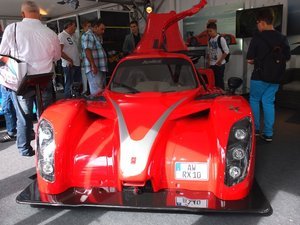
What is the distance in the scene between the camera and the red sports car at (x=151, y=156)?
6.72 feet

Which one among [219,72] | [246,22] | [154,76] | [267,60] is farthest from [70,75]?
[246,22]

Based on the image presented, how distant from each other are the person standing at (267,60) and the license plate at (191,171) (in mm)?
1987

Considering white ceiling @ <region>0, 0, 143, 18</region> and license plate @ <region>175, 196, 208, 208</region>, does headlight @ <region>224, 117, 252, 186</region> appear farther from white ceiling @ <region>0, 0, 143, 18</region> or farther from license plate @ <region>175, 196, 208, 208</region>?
white ceiling @ <region>0, 0, 143, 18</region>

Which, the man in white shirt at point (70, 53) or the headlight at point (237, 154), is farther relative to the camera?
the man in white shirt at point (70, 53)

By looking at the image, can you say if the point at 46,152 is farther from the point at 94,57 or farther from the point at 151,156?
the point at 94,57

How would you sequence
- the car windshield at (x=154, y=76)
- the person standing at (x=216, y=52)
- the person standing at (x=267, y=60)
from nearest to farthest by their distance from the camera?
the car windshield at (x=154, y=76) → the person standing at (x=267, y=60) → the person standing at (x=216, y=52)

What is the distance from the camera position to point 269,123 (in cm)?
372

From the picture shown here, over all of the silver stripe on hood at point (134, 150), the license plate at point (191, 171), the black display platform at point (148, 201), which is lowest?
the black display platform at point (148, 201)

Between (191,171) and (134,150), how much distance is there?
44cm

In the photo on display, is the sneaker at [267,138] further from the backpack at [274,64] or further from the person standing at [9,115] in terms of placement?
the person standing at [9,115]

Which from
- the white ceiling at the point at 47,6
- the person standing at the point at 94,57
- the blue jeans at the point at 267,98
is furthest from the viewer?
the white ceiling at the point at 47,6

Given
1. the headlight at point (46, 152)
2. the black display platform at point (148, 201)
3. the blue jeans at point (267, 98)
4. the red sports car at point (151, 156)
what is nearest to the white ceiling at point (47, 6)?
the blue jeans at point (267, 98)

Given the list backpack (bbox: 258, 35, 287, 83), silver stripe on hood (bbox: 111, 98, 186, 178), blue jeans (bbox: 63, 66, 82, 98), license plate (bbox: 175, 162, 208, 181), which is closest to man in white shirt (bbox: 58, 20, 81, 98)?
blue jeans (bbox: 63, 66, 82, 98)

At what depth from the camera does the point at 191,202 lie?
201 centimetres
